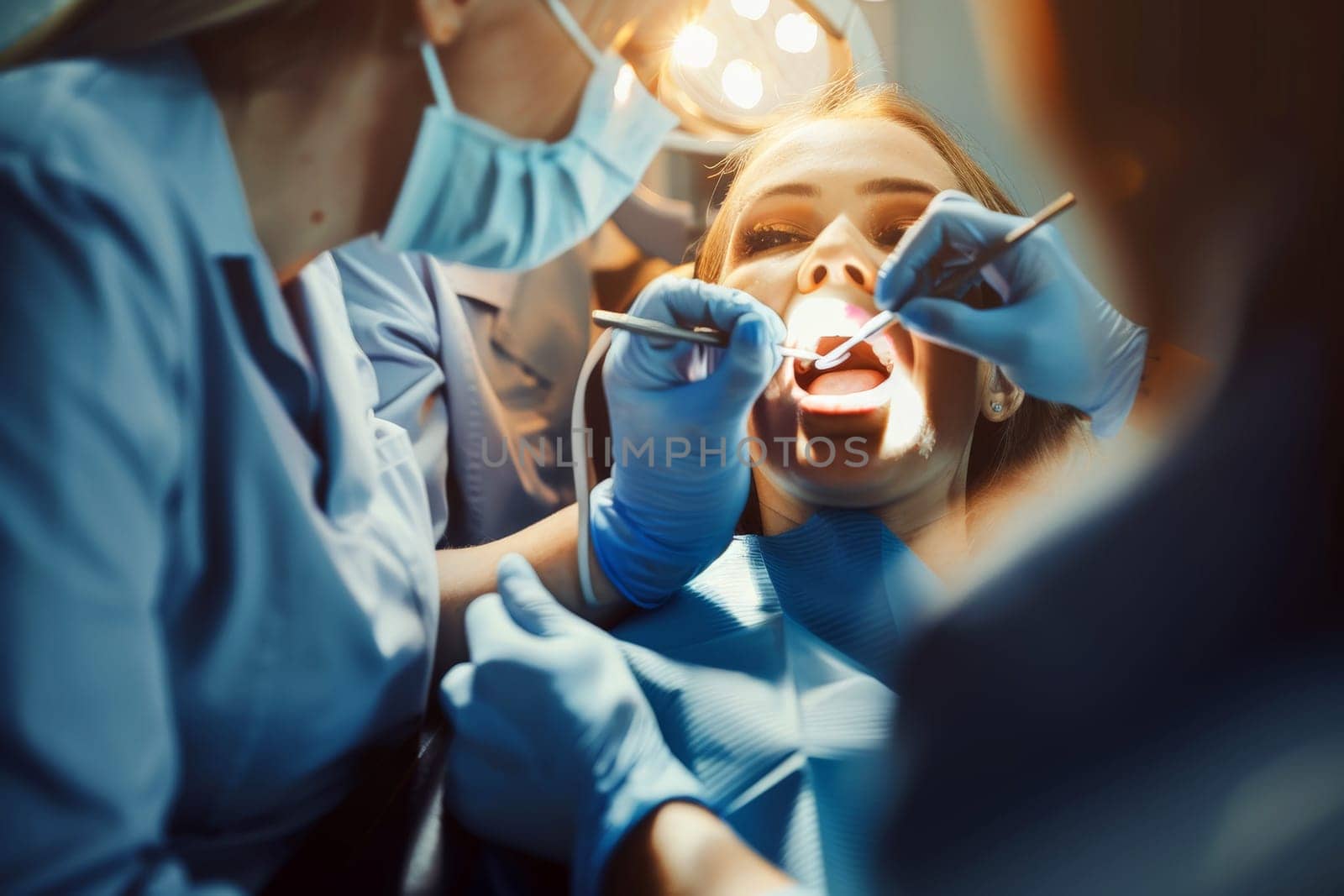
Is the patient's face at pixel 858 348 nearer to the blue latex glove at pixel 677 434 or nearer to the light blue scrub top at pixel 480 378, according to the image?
the blue latex glove at pixel 677 434

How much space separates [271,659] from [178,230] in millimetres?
318

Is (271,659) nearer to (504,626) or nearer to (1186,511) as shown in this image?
(504,626)

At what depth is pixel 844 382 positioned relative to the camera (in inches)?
41.5

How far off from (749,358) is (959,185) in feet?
1.53

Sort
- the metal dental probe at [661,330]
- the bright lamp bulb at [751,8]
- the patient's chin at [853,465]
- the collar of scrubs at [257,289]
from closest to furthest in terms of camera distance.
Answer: the collar of scrubs at [257,289], the metal dental probe at [661,330], the patient's chin at [853,465], the bright lamp bulb at [751,8]

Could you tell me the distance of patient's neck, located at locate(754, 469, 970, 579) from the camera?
1.08 m

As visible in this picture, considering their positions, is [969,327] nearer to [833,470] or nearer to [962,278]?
[962,278]

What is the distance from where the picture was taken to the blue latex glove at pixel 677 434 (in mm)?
910

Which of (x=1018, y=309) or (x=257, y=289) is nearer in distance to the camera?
(x=257, y=289)

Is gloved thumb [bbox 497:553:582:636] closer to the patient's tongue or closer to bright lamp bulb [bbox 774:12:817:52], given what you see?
the patient's tongue

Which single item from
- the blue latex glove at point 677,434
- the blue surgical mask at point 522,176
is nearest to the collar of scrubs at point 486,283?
the blue latex glove at point 677,434

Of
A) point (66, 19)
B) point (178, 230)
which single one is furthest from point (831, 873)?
point (66, 19)

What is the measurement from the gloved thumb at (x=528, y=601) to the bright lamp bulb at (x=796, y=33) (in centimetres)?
82

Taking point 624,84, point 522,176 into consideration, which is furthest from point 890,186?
point 522,176
